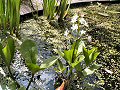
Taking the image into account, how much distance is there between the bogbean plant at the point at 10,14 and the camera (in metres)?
2.72

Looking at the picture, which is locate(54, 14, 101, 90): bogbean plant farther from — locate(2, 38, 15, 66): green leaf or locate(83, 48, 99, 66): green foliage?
locate(2, 38, 15, 66): green leaf

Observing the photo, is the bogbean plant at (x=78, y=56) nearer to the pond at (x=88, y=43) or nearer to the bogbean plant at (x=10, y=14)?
the pond at (x=88, y=43)

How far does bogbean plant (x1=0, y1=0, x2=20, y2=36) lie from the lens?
272 centimetres

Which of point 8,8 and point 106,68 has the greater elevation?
point 8,8

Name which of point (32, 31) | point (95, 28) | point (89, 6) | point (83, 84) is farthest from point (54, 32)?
point (89, 6)

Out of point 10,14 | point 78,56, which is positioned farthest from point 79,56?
point 10,14

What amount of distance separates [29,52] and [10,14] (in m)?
0.99

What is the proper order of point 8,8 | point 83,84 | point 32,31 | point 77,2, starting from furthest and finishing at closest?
point 77,2 → point 32,31 → point 8,8 → point 83,84

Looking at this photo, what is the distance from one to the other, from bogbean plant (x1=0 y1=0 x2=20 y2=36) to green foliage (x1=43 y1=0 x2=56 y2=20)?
567mm

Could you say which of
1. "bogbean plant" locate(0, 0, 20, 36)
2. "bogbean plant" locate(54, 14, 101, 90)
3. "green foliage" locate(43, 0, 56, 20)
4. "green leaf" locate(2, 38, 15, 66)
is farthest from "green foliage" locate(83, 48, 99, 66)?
"green foliage" locate(43, 0, 56, 20)

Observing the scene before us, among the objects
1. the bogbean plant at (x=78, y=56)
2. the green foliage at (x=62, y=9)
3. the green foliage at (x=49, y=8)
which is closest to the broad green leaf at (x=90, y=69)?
the bogbean plant at (x=78, y=56)

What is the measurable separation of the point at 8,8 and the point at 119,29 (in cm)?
166

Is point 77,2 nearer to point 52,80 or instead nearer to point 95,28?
point 95,28

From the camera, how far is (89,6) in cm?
462
